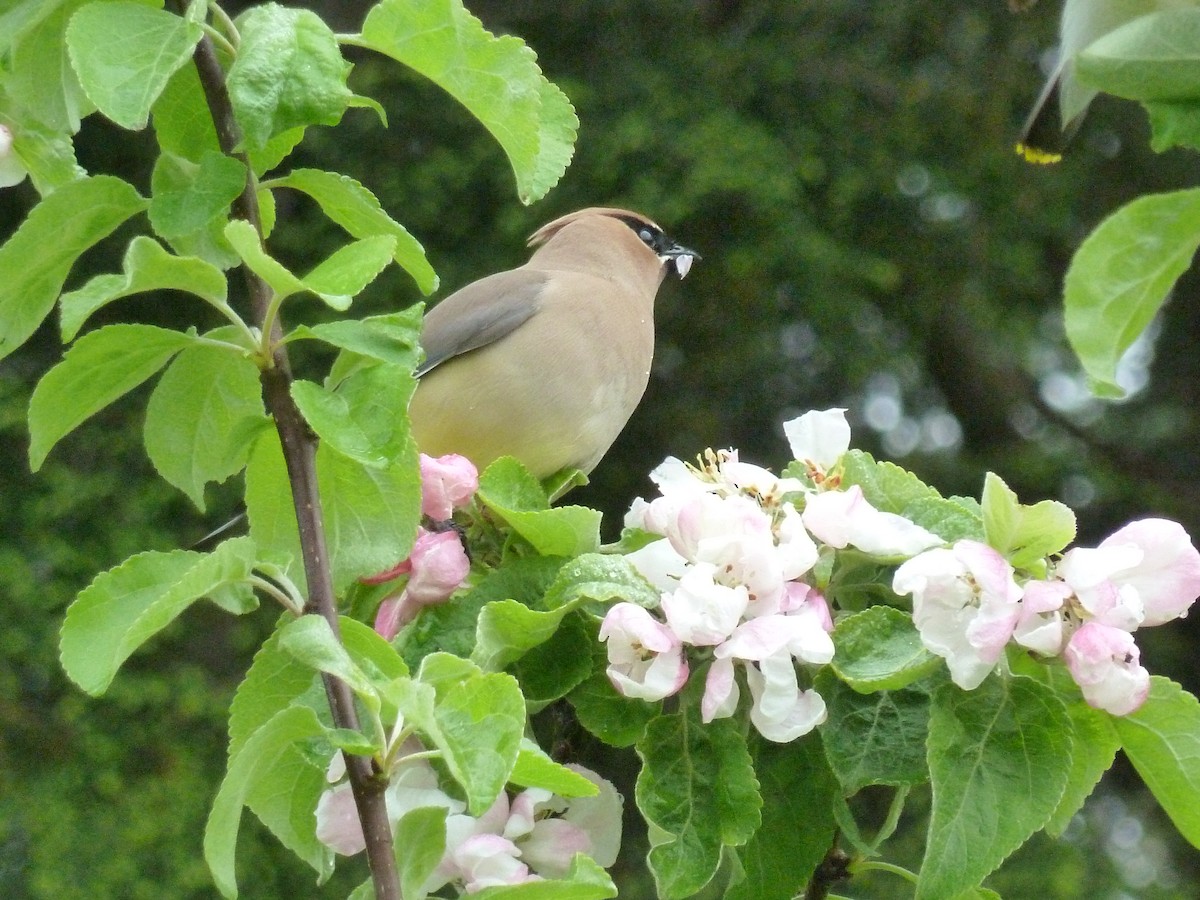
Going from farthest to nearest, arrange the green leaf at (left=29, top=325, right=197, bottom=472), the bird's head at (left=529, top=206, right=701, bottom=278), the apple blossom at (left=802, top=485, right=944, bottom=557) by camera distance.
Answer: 1. the bird's head at (left=529, top=206, right=701, bottom=278)
2. the apple blossom at (left=802, top=485, right=944, bottom=557)
3. the green leaf at (left=29, top=325, right=197, bottom=472)

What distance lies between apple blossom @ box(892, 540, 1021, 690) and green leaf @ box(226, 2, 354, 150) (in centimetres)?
43

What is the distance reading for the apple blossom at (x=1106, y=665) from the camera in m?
1.00

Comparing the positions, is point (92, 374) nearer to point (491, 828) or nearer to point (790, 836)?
point (491, 828)

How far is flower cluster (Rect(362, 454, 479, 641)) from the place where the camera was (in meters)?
1.20

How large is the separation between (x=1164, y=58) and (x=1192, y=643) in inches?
185

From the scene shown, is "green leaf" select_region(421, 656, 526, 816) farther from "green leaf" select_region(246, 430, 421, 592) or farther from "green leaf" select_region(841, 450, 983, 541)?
"green leaf" select_region(841, 450, 983, 541)

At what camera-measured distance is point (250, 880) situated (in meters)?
4.21

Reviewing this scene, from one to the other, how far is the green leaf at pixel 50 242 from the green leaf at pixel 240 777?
0.87ft

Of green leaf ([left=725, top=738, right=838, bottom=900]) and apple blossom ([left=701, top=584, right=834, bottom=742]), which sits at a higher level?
→ apple blossom ([left=701, top=584, right=834, bottom=742])

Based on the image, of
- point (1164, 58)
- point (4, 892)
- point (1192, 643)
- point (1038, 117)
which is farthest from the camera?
point (1192, 643)

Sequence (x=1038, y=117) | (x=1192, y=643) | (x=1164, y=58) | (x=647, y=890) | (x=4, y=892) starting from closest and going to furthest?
(x=1164, y=58) → (x=1038, y=117) → (x=4, y=892) → (x=647, y=890) → (x=1192, y=643)

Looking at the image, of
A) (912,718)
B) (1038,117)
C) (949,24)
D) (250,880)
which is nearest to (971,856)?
(912,718)

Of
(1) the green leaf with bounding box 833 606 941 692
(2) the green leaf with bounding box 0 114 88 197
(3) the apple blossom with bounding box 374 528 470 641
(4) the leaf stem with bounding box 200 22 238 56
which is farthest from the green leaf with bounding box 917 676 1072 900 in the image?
(2) the green leaf with bounding box 0 114 88 197

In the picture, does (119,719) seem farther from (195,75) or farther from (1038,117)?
(195,75)
